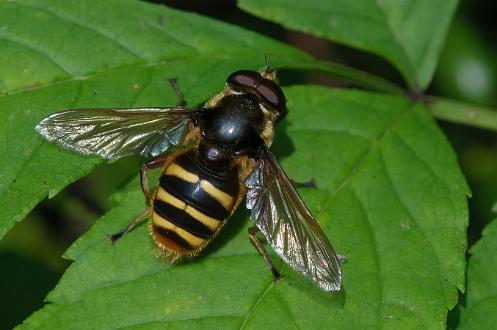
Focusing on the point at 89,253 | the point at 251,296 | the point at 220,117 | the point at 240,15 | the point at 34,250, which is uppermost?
the point at 220,117

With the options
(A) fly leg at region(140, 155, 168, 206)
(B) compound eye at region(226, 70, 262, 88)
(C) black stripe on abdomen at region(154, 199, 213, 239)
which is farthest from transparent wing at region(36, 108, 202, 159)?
(C) black stripe on abdomen at region(154, 199, 213, 239)

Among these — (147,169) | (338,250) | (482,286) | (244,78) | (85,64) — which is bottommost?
(482,286)

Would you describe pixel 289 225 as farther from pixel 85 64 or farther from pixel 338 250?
pixel 85 64

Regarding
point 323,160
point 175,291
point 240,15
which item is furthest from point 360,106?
point 240,15

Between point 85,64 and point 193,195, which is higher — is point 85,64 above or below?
above

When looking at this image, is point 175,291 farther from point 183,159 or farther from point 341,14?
point 341,14

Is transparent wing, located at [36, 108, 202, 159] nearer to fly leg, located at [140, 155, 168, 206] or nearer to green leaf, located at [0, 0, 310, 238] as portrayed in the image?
green leaf, located at [0, 0, 310, 238]

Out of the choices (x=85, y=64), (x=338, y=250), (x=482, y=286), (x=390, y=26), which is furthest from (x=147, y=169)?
(x=390, y=26)

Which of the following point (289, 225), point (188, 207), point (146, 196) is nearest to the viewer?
point (188, 207)
